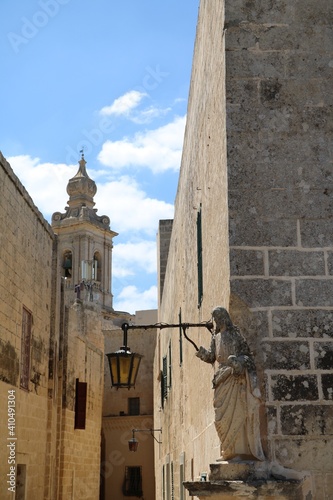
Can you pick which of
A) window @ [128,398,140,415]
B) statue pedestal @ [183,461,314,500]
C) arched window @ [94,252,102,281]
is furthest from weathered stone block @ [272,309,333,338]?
arched window @ [94,252,102,281]

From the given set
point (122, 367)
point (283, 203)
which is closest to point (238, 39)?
point (283, 203)

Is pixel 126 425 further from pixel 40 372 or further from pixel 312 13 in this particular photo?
pixel 312 13

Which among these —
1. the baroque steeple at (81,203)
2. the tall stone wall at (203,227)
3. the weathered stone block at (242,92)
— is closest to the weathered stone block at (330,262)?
the tall stone wall at (203,227)

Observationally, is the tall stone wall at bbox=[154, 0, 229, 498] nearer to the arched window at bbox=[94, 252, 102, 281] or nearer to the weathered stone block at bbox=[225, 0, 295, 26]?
the weathered stone block at bbox=[225, 0, 295, 26]

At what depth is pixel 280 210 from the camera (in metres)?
4.89

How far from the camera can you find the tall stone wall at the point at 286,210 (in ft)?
14.8

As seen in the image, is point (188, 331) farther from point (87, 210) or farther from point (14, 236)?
point (87, 210)

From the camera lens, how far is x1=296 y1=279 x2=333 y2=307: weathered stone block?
15.5 feet

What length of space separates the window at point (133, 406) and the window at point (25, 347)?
535 inches

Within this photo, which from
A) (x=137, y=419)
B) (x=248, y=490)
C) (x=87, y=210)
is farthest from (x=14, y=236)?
(x=87, y=210)

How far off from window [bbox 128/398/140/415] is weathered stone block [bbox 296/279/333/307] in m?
21.4

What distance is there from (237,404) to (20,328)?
8.04 meters

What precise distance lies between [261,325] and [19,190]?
27.1ft

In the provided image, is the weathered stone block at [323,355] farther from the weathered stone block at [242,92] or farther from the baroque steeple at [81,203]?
the baroque steeple at [81,203]
